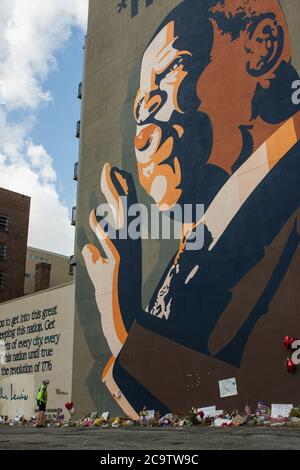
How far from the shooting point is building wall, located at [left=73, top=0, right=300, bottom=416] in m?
19.1

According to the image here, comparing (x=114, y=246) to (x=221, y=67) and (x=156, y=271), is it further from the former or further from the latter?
(x=221, y=67)

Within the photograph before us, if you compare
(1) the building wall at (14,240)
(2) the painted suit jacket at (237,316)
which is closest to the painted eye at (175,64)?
(2) the painted suit jacket at (237,316)

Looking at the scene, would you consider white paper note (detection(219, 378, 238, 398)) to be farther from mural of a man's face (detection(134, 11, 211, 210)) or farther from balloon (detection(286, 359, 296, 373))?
mural of a man's face (detection(134, 11, 211, 210))

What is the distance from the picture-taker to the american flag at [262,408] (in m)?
18.1

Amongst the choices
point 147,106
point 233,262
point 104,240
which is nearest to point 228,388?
point 233,262

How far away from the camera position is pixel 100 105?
29.9 m

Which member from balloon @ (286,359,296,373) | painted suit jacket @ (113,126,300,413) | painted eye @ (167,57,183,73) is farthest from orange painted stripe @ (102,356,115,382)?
painted eye @ (167,57,183,73)

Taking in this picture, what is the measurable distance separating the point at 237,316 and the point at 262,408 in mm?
3204

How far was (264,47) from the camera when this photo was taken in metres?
21.2

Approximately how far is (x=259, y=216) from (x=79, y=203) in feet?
39.8

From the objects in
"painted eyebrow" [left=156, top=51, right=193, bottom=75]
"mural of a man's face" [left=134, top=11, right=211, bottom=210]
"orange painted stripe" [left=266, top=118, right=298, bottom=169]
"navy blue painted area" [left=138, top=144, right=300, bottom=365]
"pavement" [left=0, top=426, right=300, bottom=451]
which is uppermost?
"painted eyebrow" [left=156, top=51, right=193, bottom=75]

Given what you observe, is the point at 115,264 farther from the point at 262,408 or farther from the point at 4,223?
the point at 4,223

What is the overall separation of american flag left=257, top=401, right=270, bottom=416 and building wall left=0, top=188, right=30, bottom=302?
34.2 meters
